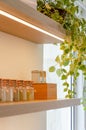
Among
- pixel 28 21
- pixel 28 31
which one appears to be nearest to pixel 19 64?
pixel 28 31

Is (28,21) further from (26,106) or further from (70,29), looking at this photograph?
(70,29)

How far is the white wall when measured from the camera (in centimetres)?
178

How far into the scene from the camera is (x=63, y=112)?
3.36 meters

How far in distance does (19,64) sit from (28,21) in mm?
566

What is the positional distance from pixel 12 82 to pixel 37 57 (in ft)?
2.42

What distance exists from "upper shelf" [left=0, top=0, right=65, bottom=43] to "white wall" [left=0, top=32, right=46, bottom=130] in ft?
0.20

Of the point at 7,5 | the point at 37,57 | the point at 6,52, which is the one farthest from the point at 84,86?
the point at 7,5

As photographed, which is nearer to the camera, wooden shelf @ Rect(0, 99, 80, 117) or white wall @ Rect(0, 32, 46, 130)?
wooden shelf @ Rect(0, 99, 80, 117)

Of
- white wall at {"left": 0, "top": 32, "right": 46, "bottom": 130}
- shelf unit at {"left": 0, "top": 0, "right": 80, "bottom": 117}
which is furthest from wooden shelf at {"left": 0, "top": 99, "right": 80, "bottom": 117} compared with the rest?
white wall at {"left": 0, "top": 32, "right": 46, "bottom": 130}

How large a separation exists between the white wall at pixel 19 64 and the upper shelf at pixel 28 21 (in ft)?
0.20

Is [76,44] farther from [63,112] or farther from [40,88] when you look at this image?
[63,112]

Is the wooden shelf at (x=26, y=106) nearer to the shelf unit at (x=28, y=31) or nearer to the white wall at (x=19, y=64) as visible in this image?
the shelf unit at (x=28, y=31)

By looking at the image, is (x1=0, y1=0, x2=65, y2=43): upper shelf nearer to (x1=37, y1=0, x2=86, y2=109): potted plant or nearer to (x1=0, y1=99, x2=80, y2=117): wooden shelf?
(x1=37, y1=0, x2=86, y2=109): potted plant

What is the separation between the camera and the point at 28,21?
4.81 ft
